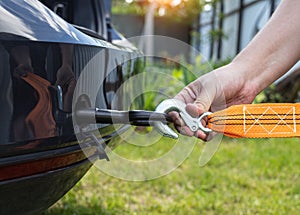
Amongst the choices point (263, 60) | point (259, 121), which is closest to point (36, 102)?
point (259, 121)

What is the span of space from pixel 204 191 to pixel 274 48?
4.82 feet

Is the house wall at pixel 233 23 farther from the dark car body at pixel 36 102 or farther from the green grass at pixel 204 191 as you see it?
the dark car body at pixel 36 102

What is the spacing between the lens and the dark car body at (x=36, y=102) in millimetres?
1004

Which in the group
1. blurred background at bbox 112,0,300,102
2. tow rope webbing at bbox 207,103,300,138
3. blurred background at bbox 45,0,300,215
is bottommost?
blurred background at bbox 112,0,300,102

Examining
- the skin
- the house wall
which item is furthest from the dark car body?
the house wall

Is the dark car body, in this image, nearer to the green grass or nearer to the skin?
the skin

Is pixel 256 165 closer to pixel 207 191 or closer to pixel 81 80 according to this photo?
pixel 207 191

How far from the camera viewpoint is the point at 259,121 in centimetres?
A: 126

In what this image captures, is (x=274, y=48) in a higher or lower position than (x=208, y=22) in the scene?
higher

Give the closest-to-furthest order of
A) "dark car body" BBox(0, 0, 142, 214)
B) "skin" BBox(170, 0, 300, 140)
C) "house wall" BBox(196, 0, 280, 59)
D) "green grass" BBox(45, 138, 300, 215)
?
"dark car body" BBox(0, 0, 142, 214), "skin" BBox(170, 0, 300, 140), "green grass" BBox(45, 138, 300, 215), "house wall" BBox(196, 0, 280, 59)

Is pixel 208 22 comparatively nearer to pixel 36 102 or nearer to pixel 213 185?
pixel 213 185

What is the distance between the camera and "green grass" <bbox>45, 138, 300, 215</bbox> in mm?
2490

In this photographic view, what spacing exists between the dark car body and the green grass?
1.24m

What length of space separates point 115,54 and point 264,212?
1499 millimetres
